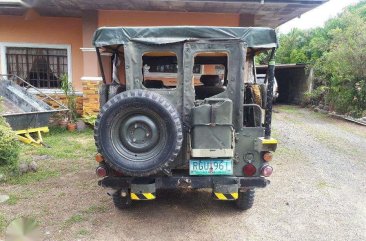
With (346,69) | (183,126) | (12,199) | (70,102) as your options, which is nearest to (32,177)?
(12,199)

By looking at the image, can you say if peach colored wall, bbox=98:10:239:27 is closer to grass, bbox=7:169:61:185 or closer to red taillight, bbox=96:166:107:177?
grass, bbox=7:169:61:185

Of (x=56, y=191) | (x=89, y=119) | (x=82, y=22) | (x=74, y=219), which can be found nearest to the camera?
(x=74, y=219)

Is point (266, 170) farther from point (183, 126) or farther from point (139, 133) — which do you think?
point (139, 133)

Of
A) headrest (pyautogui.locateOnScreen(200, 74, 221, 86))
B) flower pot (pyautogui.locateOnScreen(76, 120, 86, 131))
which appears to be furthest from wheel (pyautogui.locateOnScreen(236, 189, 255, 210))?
flower pot (pyautogui.locateOnScreen(76, 120, 86, 131))

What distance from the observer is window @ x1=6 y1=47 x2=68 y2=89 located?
1025 centimetres

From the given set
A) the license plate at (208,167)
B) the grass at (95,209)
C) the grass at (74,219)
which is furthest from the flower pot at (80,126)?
the license plate at (208,167)

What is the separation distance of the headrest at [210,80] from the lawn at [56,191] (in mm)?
2286

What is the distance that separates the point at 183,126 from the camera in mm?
3609

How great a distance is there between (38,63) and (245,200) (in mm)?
8825

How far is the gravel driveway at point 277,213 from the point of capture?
351 cm

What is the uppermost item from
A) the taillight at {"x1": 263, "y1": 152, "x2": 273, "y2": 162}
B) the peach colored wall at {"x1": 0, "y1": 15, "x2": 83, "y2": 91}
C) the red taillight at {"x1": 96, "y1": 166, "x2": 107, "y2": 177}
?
the peach colored wall at {"x1": 0, "y1": 15, "x2": 83, "y2": 91}

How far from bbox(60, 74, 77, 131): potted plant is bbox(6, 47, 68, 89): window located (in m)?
1.11

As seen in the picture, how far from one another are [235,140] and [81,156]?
4.09 metres

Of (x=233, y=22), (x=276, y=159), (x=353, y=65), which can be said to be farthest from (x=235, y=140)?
(x=353, y=65)
